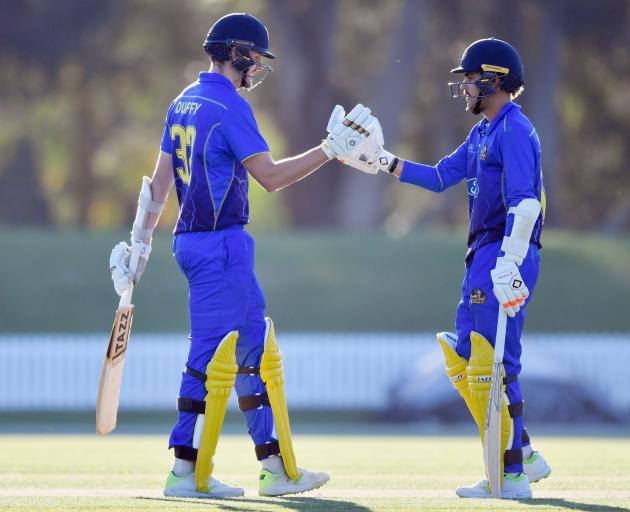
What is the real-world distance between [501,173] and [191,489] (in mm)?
2166

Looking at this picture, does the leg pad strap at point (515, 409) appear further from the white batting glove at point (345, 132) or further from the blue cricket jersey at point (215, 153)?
the blue cricket jersey at point (215, 153)

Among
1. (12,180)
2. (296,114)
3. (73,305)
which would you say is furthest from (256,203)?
(73,305)

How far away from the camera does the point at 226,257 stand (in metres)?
6.43

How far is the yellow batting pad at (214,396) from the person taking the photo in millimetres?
6348

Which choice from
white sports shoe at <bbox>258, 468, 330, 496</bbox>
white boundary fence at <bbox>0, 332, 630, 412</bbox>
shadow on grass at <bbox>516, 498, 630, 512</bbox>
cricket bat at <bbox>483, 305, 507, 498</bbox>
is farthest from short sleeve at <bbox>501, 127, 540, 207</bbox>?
white boundary fence at <bbox>0, 332, 630, 412</bbox>

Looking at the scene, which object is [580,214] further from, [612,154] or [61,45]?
[61,45]

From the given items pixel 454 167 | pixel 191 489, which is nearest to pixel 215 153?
pixel 454 167

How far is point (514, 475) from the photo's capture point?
649 centimetres

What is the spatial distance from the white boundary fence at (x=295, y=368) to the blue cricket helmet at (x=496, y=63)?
10.1 metres

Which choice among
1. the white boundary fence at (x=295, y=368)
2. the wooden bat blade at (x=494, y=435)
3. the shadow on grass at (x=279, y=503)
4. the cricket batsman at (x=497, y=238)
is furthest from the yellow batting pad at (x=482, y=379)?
the white boundary fence at (x=295, y=368)

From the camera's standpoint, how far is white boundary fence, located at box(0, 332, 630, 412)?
663 inches

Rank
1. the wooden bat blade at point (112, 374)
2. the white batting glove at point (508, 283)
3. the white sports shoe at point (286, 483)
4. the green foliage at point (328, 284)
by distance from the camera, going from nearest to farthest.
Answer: the white batting glove at point (508, 283) → the white sports shoe at point (286, 483) → the wooden bat blade at point (112, 374) → the green foliage at point (328, 284)

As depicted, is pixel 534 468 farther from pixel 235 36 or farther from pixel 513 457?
pixel 235 36

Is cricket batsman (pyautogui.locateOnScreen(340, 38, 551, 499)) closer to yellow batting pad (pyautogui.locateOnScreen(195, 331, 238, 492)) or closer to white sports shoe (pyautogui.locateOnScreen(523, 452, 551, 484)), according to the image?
white sports shoe (pyautogui.locateOnScreen(523, 452, 551, 484))
